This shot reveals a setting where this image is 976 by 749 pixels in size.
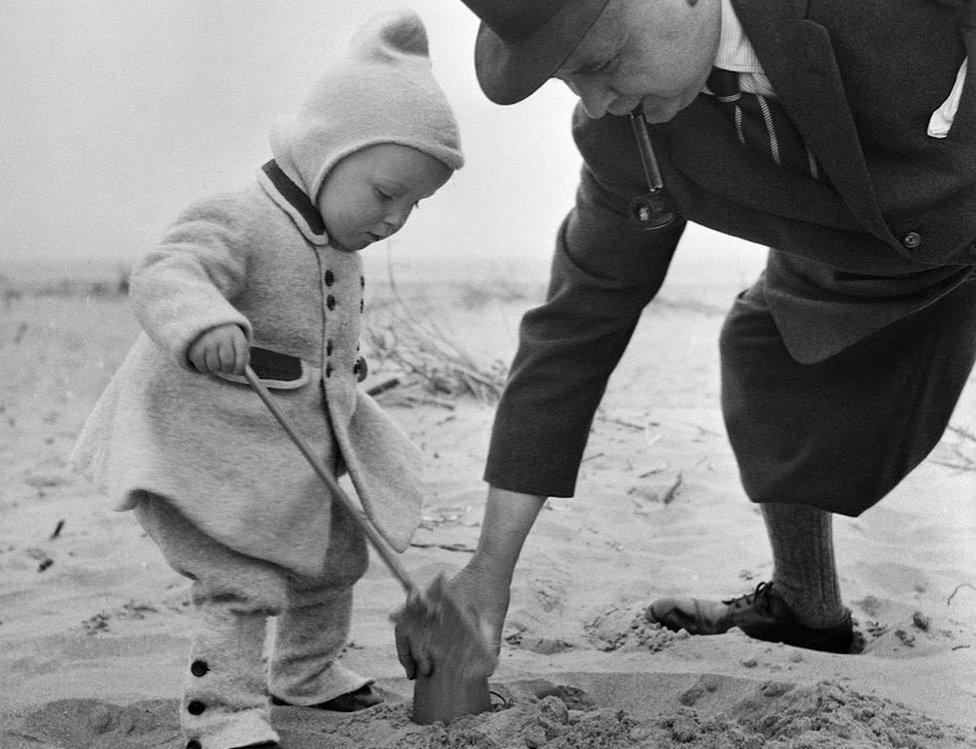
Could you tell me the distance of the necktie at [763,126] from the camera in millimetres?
1499

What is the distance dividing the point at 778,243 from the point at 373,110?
0.61m

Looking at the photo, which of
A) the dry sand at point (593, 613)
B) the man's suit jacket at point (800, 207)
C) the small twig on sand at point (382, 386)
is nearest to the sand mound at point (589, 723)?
the dry sand at point (593, 613)

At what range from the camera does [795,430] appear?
Answer: 2039 millimetres

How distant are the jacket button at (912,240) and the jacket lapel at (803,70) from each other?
12cm

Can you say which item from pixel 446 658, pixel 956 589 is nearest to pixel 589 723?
pixel 446 658

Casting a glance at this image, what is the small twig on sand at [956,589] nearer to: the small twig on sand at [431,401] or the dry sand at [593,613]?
the dry sand at [593,613]

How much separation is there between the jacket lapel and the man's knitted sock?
86cm

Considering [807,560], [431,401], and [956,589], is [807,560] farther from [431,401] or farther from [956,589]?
[431,401]

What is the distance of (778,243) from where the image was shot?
1659 millimetres

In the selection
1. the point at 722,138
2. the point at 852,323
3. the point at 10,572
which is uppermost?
the point at 722,138

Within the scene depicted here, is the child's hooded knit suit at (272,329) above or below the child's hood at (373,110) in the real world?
below

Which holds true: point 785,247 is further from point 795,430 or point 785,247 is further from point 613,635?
point 613,635

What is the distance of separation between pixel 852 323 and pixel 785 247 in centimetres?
21

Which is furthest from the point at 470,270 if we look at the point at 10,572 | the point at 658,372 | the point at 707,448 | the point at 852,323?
the point at 852,323
